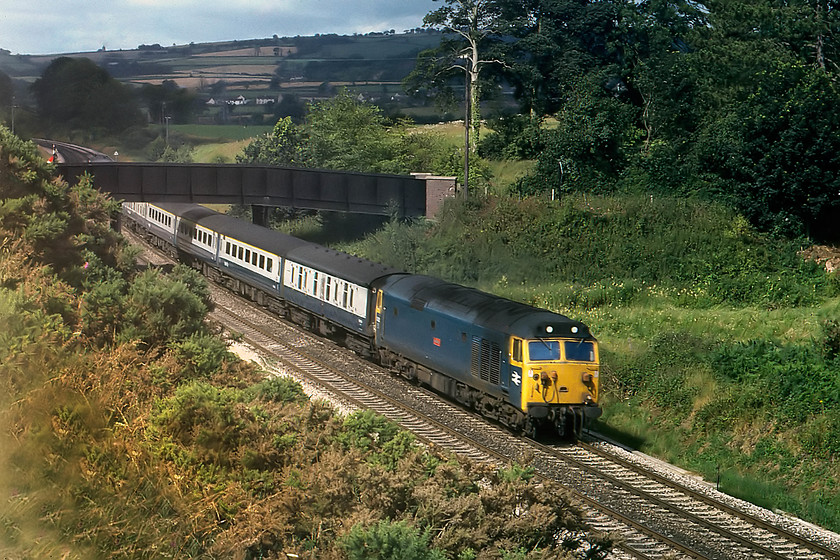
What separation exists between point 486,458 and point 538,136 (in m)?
43.4

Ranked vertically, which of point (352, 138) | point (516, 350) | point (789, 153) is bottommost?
point (516, 350)

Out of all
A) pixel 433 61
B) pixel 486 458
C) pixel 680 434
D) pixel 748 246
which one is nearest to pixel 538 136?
pixel 433 61

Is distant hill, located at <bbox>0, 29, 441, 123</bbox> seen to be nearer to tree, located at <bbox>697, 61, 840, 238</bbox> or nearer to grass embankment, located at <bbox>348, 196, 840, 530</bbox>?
grass embankment, located at <bbox>348, 196, 840, 530</bbox>

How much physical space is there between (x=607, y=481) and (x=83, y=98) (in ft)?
55.1

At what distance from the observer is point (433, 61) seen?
64.6 metres

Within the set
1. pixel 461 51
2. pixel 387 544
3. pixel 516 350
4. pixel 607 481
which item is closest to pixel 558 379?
pixel 516 350

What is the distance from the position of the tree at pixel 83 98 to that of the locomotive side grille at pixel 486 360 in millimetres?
11964

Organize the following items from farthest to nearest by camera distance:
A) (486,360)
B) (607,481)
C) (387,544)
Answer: (486,360) → (607,481) → (387,544)

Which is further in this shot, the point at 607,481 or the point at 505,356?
the point at 505,356

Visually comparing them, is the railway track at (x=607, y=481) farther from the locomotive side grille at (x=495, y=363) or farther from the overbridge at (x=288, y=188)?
the overbridge at (x=288, y=188)

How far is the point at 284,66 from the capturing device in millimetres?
62750

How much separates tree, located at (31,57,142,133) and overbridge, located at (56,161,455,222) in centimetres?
1965

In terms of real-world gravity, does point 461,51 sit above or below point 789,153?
above

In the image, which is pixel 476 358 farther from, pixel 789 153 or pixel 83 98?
pixel 789 153
